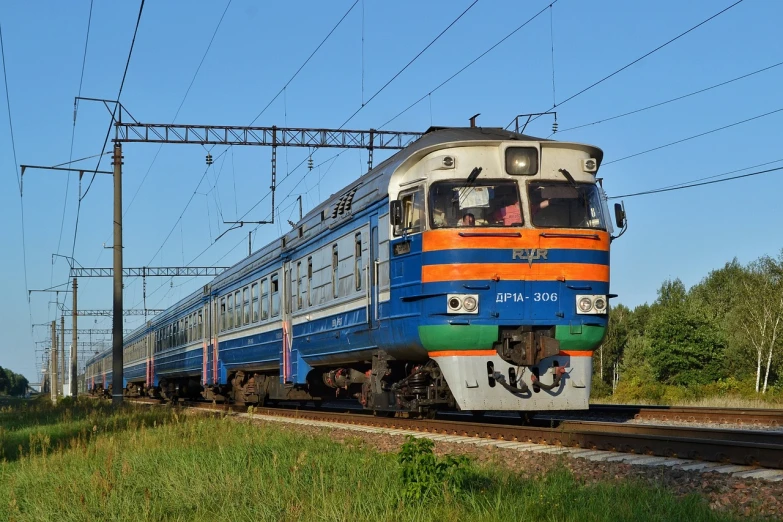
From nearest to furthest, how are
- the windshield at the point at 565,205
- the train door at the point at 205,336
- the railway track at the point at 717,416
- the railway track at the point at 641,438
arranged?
the railway track at the point at 641,438
the windshield at the point at 565,205
the railway track at the point at 717,416
the train door at the point at 205,336

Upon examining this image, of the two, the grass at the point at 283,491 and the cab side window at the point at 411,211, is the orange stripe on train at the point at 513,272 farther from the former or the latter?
the grass at the point at 283,491

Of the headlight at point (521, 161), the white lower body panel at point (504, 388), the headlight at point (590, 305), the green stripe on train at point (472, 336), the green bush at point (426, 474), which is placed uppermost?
the headlight at point (521, 161)

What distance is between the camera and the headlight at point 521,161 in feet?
41.6

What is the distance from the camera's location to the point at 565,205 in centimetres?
1278

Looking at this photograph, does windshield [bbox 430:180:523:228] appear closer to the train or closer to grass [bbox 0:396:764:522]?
the train

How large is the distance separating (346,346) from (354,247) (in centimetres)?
162

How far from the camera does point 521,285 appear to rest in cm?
1238

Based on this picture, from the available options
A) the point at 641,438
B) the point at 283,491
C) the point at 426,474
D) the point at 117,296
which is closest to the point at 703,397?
the point at 117,296

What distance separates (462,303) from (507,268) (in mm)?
764

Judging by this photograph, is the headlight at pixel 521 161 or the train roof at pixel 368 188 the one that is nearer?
the headlight at pixel 521 161

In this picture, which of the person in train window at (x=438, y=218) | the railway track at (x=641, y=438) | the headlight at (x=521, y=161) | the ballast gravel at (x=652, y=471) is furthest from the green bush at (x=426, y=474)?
the headlight at (x=521, y=161)

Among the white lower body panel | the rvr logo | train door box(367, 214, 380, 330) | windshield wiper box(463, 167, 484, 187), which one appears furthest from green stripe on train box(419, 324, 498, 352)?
windshield wiper box(463, 167, 484, 187)

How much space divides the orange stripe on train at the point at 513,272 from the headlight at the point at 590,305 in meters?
0.24

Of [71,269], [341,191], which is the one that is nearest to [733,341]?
[71,269]
